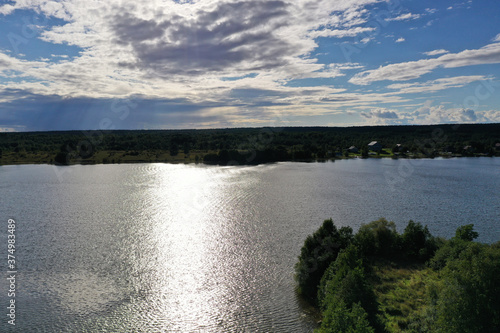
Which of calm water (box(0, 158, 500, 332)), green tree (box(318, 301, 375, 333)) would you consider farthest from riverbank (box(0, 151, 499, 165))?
green tree (box(318, 301, 375, 333))

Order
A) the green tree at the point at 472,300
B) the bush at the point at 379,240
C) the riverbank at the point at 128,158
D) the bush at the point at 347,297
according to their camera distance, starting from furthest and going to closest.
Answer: the riverbank at the point at 128,158, the bush at the point at 379,240, the green tree at the point at 472,300, the bush at the point at 347,297

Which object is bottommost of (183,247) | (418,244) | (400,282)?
(183,247)

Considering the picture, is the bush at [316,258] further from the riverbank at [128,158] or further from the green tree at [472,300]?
the riverbank at [128,158]

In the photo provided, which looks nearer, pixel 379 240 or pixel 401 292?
pixel 401 292

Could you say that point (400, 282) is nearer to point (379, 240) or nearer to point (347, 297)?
point (379, 240)

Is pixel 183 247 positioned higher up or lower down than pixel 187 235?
lower down

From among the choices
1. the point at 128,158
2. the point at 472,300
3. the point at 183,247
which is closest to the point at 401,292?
the point at 472,300

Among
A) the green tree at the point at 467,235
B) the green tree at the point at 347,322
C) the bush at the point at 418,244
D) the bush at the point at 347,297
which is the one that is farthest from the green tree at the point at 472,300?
→ the bush at the point at 418,244
